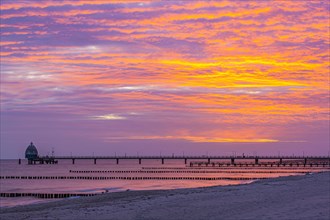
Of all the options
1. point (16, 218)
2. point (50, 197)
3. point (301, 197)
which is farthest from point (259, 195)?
point (50, 197)

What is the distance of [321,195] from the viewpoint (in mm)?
24250

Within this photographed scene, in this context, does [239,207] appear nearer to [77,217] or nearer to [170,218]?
[170,218]

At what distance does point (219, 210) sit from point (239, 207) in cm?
101

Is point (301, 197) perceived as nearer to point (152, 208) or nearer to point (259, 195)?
point (259, 195)

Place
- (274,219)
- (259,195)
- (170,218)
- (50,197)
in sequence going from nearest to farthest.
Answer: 1. (274,219)
2. (170,218)
3. (259,195)
4. (50,197)

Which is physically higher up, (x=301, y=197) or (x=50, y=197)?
(x=301, y=197)

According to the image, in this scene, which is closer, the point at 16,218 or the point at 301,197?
the point at 301,197

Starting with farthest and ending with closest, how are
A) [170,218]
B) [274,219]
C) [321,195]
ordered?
[321,195], [170,218], [274,219]

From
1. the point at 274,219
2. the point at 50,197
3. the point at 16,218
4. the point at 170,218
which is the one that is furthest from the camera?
the point at 50,197

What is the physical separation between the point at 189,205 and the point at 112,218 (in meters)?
4.03

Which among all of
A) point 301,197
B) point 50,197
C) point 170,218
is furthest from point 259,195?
point 50,197

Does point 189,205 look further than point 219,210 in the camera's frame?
Yes

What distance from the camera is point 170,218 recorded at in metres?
21.7

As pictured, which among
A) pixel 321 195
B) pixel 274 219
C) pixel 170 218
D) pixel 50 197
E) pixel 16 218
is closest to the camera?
pixel 274 219
